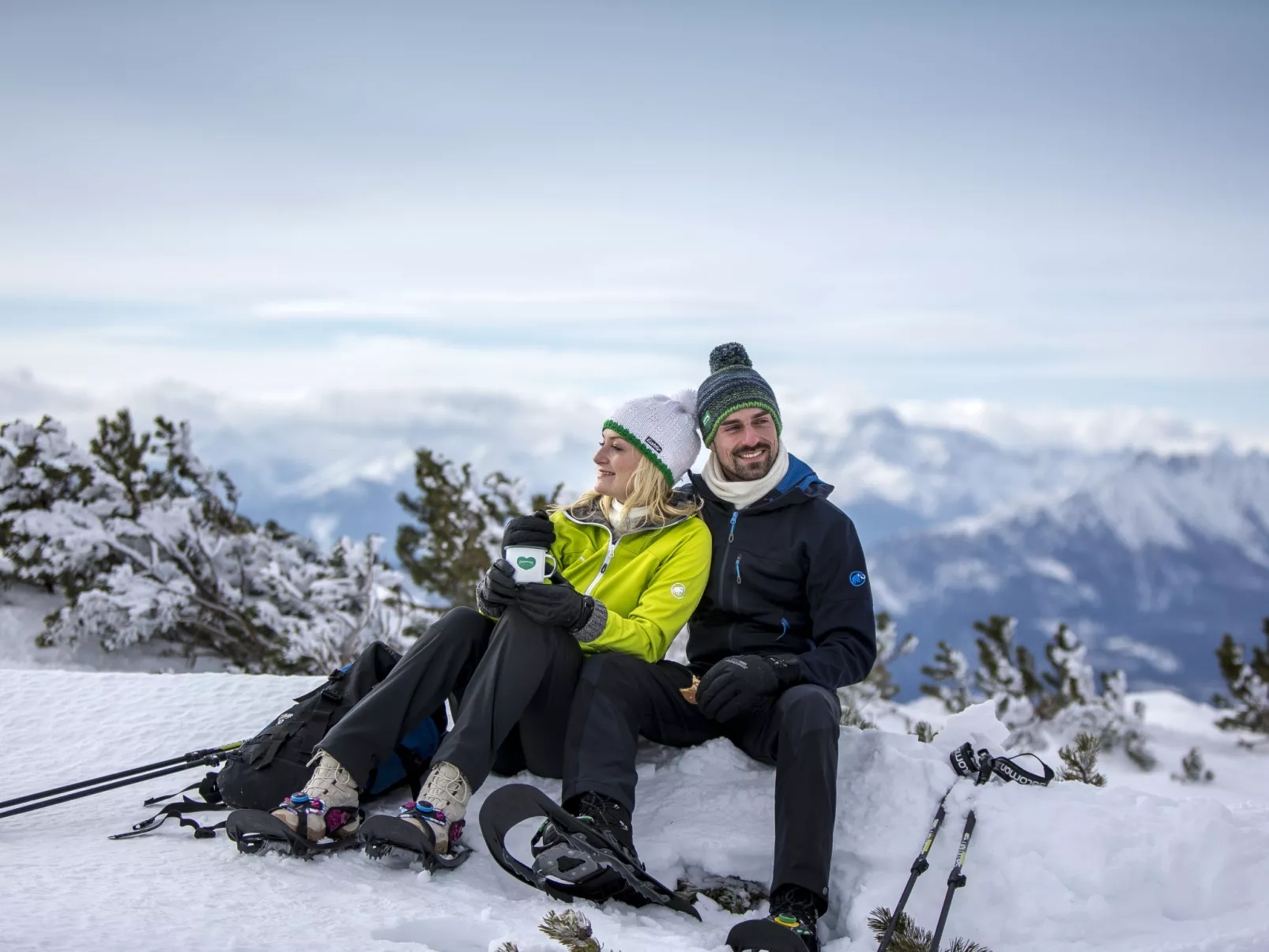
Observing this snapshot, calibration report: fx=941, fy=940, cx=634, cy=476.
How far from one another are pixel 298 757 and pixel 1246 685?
800 inches

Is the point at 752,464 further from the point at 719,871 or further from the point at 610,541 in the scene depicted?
the point at 719,871

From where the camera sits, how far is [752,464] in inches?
162

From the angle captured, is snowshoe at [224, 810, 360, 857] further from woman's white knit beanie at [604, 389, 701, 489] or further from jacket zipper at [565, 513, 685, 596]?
woman's white knit beanie at [604, 389, 701, 489]

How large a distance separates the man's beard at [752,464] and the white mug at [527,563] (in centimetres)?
110

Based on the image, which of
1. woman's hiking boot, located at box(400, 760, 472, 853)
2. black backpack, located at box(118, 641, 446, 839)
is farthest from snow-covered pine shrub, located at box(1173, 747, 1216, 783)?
woman's hiking boot, located at box(400, 760, 472, 853)

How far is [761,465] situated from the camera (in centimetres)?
411

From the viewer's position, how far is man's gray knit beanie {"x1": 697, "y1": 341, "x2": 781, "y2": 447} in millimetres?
4145

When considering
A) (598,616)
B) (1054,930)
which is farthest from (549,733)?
(1054,930)

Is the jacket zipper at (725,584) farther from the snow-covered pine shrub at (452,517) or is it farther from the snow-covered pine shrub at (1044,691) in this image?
the snow-covered pine shrub at (1044,691)

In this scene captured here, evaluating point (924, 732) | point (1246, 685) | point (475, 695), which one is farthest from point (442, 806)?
point (1246, 685)

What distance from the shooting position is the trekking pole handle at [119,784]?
3473mm

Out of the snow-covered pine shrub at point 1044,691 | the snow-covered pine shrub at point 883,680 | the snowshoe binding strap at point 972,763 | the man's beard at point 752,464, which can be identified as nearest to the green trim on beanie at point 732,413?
the man's beard at point 752,464

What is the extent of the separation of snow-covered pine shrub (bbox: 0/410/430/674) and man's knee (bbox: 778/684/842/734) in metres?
8.43

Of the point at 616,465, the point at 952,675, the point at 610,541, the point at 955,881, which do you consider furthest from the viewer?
the point at 952,675
